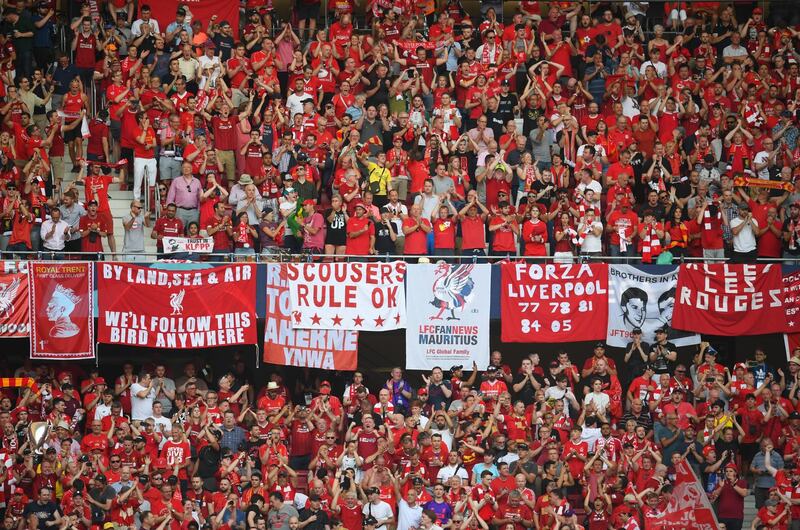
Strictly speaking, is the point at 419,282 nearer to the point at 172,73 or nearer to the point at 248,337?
the point at 248,337

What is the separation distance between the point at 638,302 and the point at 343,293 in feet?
A: 16.1

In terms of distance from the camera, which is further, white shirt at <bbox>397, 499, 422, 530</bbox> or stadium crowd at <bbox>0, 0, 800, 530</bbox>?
stadium crowd at <bbox>0, 0, 800, 530</bbox>

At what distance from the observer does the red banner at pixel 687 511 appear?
76.4 feet

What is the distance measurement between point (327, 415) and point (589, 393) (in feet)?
13.8

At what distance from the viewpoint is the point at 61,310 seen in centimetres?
2445

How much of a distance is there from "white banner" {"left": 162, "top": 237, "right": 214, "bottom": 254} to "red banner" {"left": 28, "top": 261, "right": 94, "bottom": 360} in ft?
4.28

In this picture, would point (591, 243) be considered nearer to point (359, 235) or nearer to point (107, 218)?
point (359, 235)

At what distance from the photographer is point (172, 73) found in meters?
27.7

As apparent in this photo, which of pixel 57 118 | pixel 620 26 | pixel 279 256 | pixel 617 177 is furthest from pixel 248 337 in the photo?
pixel 620 26

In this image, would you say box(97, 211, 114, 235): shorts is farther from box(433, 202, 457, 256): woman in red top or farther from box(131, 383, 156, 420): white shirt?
box(433, 202, 457, 256): woman in red top

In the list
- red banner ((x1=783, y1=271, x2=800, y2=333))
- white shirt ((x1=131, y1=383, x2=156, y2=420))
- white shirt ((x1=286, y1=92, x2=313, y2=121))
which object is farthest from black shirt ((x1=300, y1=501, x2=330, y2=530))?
red banner ((x1=783, y1=271, x2=800, y2=333))

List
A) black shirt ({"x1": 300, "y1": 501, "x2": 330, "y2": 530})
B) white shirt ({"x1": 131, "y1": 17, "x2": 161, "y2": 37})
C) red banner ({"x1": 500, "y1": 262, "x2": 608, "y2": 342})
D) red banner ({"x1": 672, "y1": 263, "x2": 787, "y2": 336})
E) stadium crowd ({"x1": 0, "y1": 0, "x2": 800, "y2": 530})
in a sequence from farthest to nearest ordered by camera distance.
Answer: white shirt ({"x1": 131, "y1": 17, "x2": 161, "y2": 37}) < red banner ({"x1": 672, "y1": 263, "x2": 787, "y2": 336}) < red banner ({"x1": 500, "y1": 262, "x2": 608, "y2": 342}) < stadium crowd ({"x1": 0, "y1": 0, "x2": 800, "y2": 530}) < black shirt ({"x1": 300, "y1": 501, "x2": 330, "y2": 530})

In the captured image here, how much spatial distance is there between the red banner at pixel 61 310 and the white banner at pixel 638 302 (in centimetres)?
849

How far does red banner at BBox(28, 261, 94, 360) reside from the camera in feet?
79.9
